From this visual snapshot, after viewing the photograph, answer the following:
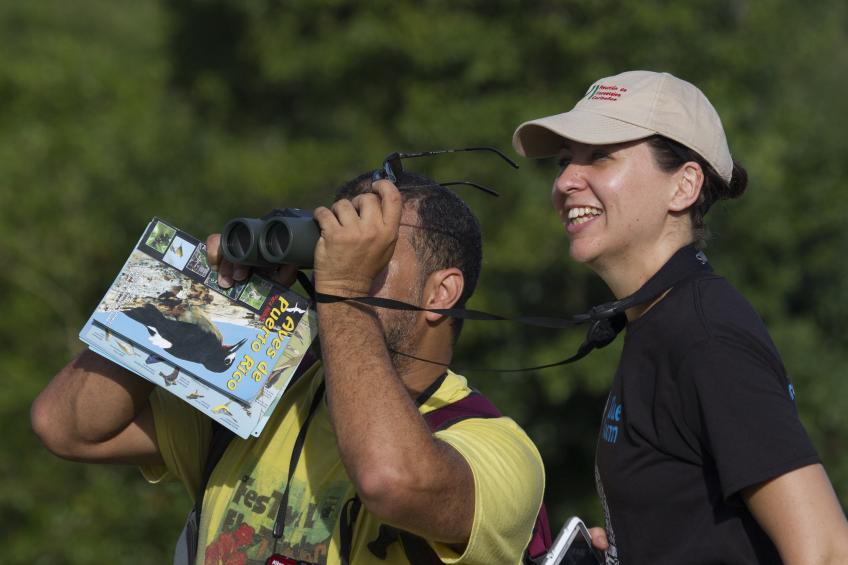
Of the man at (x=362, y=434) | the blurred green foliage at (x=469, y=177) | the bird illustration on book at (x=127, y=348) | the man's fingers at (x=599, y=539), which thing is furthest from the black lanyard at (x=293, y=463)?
the blurred green foliage at (x=469, y=177)

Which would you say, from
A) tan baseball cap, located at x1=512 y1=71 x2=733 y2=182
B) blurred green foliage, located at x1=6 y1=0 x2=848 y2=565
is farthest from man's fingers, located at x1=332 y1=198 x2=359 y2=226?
blurred green foliage, located at x1=6 y1=0 x2=848 y2=565

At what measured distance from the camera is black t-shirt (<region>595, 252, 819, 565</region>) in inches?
68.6

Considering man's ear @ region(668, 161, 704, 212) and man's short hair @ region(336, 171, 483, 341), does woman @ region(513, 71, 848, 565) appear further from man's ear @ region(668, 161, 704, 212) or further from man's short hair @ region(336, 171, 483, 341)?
man's short hair @ region(336, 171, 483, 341)

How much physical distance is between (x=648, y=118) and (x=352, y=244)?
601mm

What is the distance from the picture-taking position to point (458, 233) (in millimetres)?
2529

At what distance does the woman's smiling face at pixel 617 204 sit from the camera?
6.80 ft

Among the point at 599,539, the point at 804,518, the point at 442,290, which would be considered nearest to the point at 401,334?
the point at 442,290

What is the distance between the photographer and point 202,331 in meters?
2.19

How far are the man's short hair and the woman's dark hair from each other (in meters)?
0.56

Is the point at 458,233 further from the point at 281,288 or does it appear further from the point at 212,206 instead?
the point at 212,206

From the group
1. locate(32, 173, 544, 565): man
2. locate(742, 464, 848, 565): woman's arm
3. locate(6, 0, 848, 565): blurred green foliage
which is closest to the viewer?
locate(742, 464, 848, 565): woman's arm

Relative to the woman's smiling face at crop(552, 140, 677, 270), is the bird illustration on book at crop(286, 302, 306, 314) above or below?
below

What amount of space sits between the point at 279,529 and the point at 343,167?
8595 mm

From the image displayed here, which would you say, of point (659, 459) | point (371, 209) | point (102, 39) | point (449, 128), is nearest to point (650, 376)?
point (659, 459)
